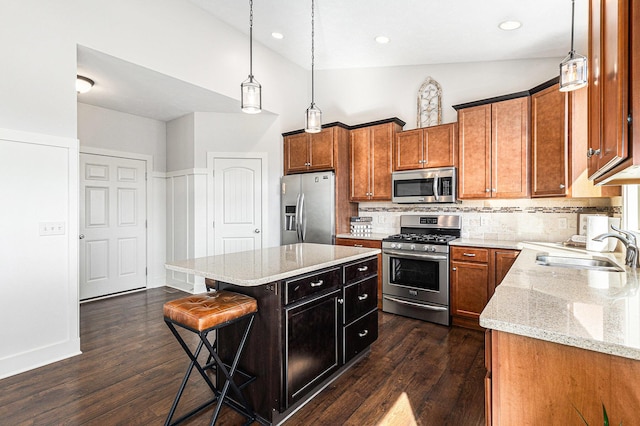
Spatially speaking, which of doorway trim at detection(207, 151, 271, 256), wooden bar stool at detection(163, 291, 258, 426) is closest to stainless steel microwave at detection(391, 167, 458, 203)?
doorway trim at detection(207, 151, 271, 256)

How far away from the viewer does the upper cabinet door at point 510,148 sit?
3281mm

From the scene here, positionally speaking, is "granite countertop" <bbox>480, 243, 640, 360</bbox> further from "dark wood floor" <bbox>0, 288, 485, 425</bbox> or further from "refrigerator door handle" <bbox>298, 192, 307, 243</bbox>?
"refrigerator door handle" <bbox>298, 192, 307, 243</bbox>

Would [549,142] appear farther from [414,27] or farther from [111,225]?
[111,225]

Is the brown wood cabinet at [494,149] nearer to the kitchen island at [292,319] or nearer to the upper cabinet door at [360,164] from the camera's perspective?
the upper cabinet door at [360,164]

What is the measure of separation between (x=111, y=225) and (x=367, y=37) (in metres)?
4.33

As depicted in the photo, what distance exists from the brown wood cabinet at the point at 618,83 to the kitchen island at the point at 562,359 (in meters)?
0.49

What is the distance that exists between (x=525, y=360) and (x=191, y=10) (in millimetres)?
4322

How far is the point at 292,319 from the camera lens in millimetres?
1959

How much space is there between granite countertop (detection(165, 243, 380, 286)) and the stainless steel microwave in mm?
1478

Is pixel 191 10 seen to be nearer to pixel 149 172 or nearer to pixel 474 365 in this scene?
pixel 149 172

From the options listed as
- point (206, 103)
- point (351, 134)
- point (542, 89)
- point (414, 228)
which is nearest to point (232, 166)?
point (206, 103)

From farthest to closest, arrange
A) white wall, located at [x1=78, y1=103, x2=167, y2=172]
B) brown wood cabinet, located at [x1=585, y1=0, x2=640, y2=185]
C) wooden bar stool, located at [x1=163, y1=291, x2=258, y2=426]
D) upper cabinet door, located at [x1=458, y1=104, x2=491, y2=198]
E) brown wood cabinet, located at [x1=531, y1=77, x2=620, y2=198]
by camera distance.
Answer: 1. white wall, located at [x1=78, y1=103, x2=167, y2=172]
2. upper cabinet door, located at [x1=458, y1=104, x2=491, y2=198]
3. brown wood cabinet, located at [x1=531, y1=77, x2=620, y2=198]
4. wooden bar stool, located at [x1=163, y1=291, x2=258, y2=426]
5. brown wood cabinet, located at [x1=585, y1=0, x2=640, y2=185]

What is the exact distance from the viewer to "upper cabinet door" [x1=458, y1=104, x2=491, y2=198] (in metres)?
3.48

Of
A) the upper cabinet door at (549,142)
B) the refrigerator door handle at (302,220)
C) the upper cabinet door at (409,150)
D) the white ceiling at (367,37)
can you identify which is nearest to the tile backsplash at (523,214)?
the upper cabinet door at (549,142)
